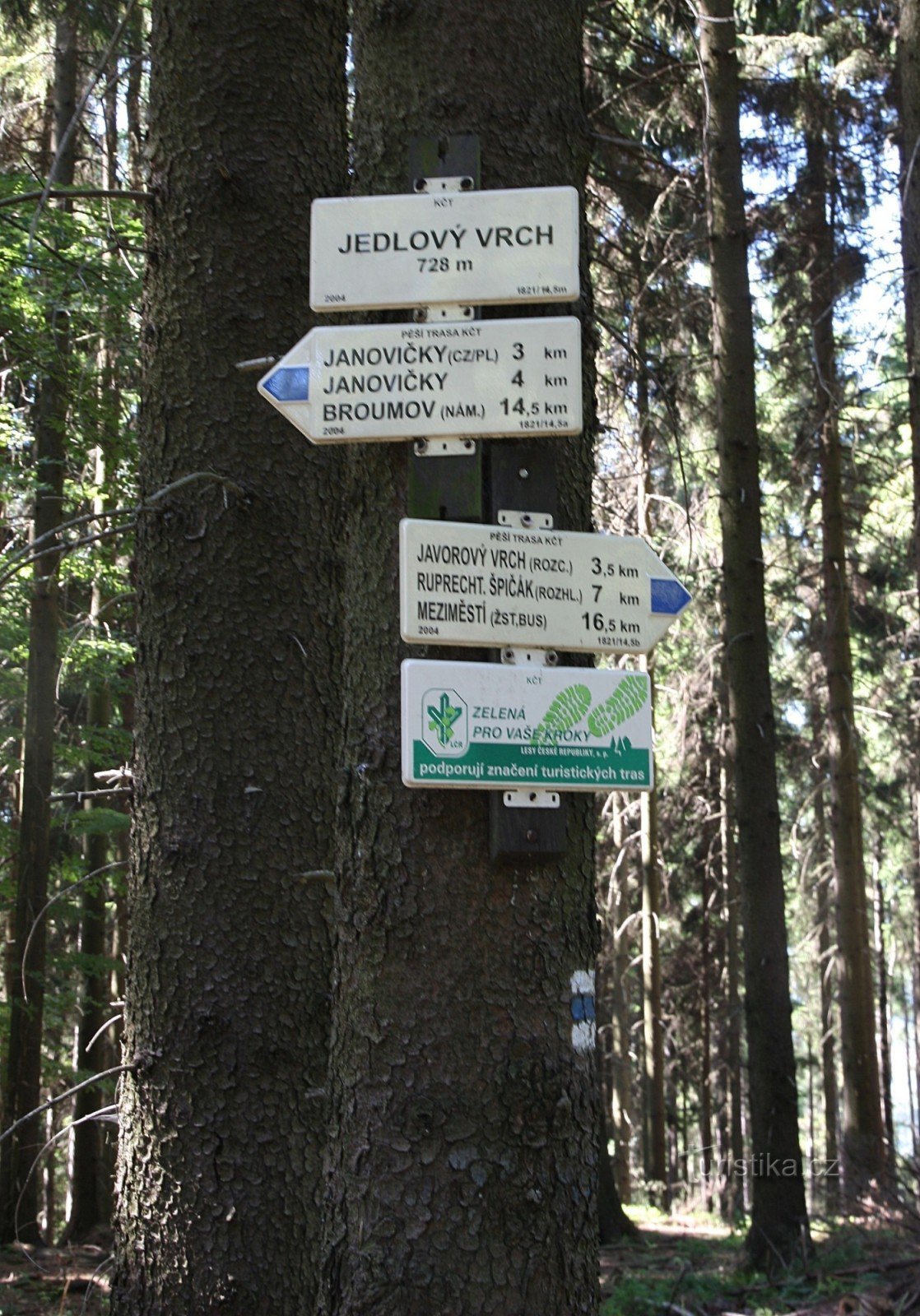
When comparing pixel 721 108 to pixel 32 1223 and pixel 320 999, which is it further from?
pixel 32 1223

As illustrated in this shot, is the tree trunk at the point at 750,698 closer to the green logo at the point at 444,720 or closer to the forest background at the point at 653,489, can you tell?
the forest background at the point at 653,489

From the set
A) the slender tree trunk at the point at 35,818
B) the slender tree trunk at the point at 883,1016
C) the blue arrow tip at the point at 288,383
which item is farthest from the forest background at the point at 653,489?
the slender tree trunk at the point at 883,1016

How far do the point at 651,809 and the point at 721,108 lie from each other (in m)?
10.7

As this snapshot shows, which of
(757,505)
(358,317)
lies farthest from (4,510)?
(358,317)

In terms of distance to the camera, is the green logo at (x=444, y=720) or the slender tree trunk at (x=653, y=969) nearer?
the green logo at (x=444, y=720)

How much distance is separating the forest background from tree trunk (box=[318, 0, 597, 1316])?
1.40 meters

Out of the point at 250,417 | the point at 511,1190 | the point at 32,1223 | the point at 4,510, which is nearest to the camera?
the point at 511,1190

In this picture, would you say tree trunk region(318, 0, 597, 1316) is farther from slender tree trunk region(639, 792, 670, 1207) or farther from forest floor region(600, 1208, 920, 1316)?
slender tree trunk region(639, 792, 670, 1207)

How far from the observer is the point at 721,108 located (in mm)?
9805

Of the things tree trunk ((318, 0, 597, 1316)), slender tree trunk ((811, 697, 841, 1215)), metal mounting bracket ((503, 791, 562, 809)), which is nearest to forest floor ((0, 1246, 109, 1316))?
Answer: tree trunk ((318, 0, 597, 1316))

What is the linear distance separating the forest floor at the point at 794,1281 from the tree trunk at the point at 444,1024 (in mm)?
4780

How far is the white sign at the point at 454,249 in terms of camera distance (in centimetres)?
242

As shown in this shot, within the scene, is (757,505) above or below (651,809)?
above

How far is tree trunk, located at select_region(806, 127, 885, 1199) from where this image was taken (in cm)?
1351
